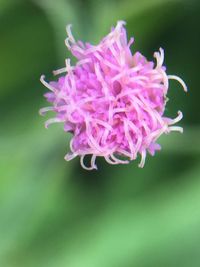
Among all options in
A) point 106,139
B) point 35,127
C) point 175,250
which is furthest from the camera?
point 35,127

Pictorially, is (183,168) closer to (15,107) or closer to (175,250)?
(175,250)

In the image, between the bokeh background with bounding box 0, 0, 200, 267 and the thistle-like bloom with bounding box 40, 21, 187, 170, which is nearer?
the thistle-like bloom with bounding box 40, 21, 187, 170

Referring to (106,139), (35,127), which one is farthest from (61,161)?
(106,139)

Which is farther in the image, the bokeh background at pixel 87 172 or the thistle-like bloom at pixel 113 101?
the bokeh background at pixel 87 172
